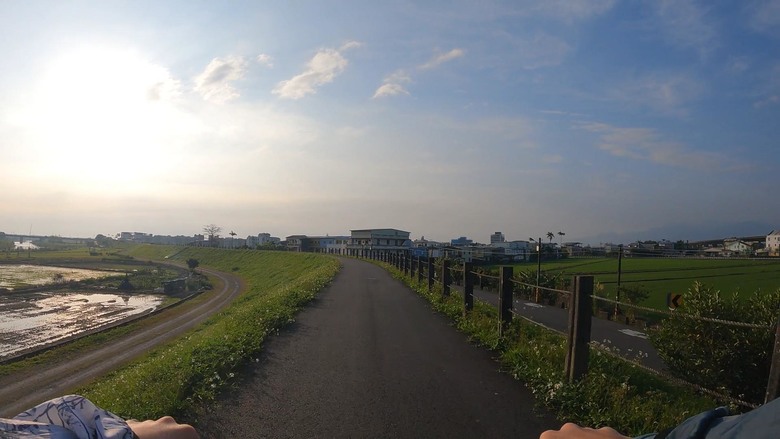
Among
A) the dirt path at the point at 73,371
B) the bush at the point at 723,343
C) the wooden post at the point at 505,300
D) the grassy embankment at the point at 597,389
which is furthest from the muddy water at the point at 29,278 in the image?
the bush at the point at 723,343

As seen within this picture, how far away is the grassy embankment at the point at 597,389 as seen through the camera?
15.0 feet

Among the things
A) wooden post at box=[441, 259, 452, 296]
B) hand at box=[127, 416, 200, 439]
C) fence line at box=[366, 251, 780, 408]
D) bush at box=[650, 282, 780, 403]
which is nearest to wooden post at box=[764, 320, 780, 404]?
fence line at box=[366, 251, 780, 408]

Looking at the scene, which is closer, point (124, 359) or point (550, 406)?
point (550, 406)

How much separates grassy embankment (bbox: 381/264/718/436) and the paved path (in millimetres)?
232

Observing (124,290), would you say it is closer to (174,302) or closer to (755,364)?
(174,302)

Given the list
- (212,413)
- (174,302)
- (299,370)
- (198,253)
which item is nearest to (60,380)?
(299,370)

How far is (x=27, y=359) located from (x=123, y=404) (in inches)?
629

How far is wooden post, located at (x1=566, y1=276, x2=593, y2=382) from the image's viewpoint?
5.61 m

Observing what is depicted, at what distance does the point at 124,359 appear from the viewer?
17.7m

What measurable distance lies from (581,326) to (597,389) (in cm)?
70

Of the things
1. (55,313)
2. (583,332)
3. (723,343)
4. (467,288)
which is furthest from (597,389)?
(55,313)

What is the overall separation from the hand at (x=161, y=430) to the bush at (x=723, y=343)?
191 inches

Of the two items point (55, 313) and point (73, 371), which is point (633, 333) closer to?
point (73, 371)

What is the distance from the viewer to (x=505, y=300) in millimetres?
8297
